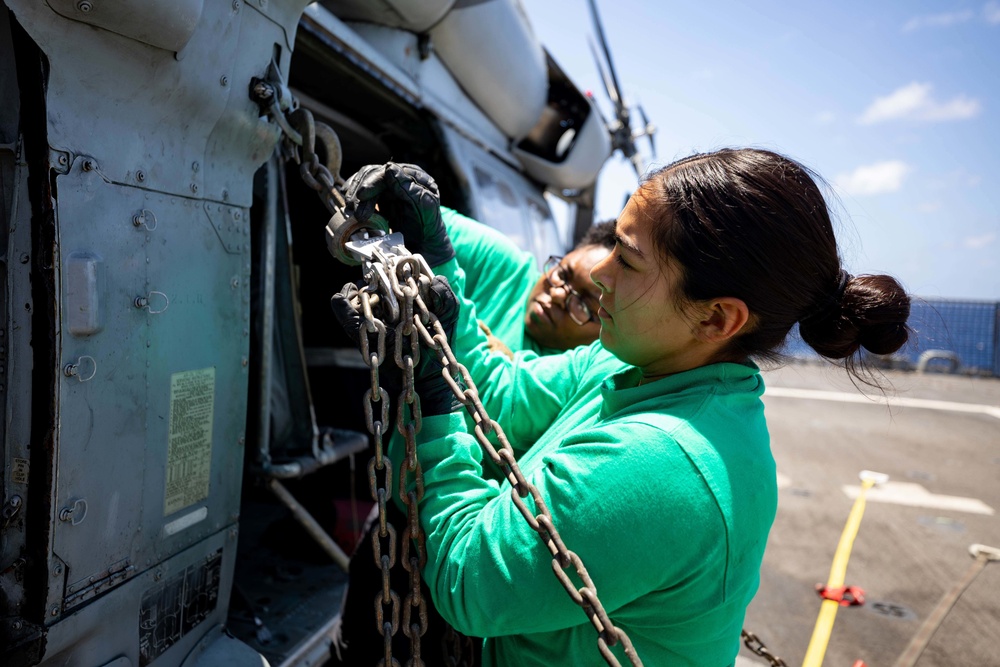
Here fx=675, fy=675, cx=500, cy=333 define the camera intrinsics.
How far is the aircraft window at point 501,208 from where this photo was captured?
4008 mm

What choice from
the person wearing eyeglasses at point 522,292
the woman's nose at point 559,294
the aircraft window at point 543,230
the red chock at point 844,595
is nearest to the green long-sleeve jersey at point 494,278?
the person wearing eyeglasses at point 522,292

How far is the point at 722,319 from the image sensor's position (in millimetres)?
1259

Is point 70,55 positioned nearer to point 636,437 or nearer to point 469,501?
point 469,501

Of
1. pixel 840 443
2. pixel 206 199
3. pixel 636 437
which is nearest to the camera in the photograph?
pixel 636 437

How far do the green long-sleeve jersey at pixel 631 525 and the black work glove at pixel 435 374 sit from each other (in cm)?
4

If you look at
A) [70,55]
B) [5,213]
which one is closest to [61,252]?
[5,213]

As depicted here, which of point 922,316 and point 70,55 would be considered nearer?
point 70,55

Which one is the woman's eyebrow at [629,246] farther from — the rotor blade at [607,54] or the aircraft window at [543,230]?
the rotor blade at [607,54]

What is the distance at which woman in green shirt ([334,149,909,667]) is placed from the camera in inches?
42.8

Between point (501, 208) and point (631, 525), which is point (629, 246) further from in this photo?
point (501, 208)

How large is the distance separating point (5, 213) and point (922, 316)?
1.88 meters

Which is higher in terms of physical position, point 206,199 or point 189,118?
point 189,118

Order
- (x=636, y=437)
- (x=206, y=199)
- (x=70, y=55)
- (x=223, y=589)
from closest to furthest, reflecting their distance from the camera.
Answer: (x=636, y=437), (x=70, y=55), (x=206, y=199), (x=223, y=589)

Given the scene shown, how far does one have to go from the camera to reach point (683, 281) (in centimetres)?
125
